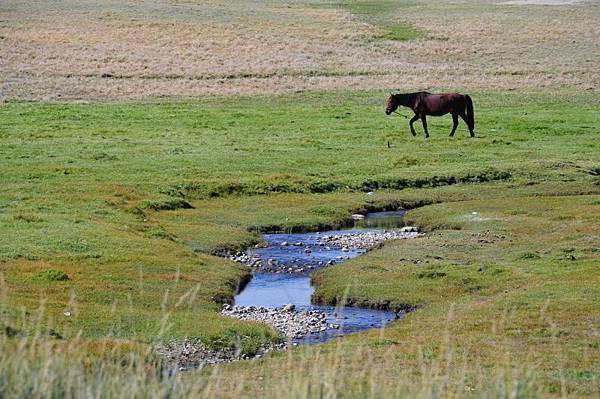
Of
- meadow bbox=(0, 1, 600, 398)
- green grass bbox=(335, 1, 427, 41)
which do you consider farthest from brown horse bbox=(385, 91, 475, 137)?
green grass bbox=(335, 1, 427, 41)

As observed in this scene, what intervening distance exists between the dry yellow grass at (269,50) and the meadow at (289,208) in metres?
0.43

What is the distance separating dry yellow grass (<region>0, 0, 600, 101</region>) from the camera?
62.8 metres

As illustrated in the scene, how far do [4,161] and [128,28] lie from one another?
5242cm

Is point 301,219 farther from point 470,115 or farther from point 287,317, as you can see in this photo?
point 470,115

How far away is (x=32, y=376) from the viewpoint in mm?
8008

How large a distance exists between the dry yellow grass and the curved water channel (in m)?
30.6

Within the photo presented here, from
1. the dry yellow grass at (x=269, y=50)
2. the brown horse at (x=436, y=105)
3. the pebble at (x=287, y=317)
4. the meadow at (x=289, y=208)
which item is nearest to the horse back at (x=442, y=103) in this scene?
the brown horse at (x=436, y=105)

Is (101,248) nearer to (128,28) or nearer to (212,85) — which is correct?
(212,85)

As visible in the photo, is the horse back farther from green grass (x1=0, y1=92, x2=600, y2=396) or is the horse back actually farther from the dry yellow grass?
the dry yellow grass

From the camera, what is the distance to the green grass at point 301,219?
621 inches

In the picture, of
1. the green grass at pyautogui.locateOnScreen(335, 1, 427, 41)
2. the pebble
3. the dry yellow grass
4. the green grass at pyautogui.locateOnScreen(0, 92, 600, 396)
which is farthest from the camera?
the green grass at pyautogui.locateOnScreen(335, 1, 427, 41)

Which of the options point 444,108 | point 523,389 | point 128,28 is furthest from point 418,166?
point 128,28

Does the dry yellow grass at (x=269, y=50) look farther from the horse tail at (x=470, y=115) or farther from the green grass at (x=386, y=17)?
the horse tail at (x=470, y=115)

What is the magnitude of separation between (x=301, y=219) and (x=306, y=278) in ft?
20.2
